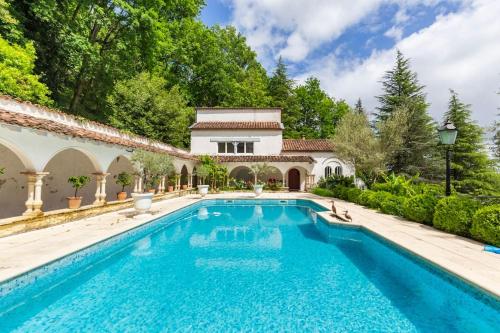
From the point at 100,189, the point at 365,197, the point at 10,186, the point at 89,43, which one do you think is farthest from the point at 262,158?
the point at 10,186

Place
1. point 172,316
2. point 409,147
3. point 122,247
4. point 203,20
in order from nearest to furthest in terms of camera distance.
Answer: point 172,316
point 122,247
point 409,147
point 203,20

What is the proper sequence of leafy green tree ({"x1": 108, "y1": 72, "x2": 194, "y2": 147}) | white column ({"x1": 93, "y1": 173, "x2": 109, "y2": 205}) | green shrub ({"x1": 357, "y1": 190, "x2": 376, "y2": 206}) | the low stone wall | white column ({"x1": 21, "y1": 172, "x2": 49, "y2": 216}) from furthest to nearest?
leafy green tree ({"x1": 108, "y1": 72, "x2": 194, "y2": 147}) < green shrub ({"x1": 357, "y1": 190, "x2": 376, "y2": 206}) < white column ({"x1": 93, "y1": 173, "x2": 109, "y2": 205}) < white column ({"x1": 21, "y1": 172, "x2": 49, "y2": 216}) < the low stone wall

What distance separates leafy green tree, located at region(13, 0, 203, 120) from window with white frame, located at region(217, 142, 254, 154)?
1234 cm

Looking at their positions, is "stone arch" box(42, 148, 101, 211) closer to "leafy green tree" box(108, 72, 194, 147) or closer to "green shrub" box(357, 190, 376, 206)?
"leafy green tree" box(108, 72, 194, 147)

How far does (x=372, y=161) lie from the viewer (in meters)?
17.2

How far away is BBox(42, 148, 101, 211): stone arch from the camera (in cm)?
1288

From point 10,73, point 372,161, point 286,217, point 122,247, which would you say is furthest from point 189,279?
point 10,73

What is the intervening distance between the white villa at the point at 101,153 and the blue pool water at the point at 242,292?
170 inches

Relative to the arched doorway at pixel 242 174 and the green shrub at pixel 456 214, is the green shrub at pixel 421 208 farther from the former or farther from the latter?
the arched doorway at pixel 242 174

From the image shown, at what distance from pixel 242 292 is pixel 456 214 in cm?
724

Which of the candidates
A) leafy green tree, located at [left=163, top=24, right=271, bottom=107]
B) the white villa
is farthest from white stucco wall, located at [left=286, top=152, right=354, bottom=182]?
leafy green tree, located at [left=163, top=24, right=271, bottom=107]

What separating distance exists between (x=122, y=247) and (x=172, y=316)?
4.34m

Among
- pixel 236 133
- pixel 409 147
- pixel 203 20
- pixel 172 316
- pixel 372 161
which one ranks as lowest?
pixel 172 316

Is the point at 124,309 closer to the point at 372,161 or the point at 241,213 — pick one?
the point at 241,213
